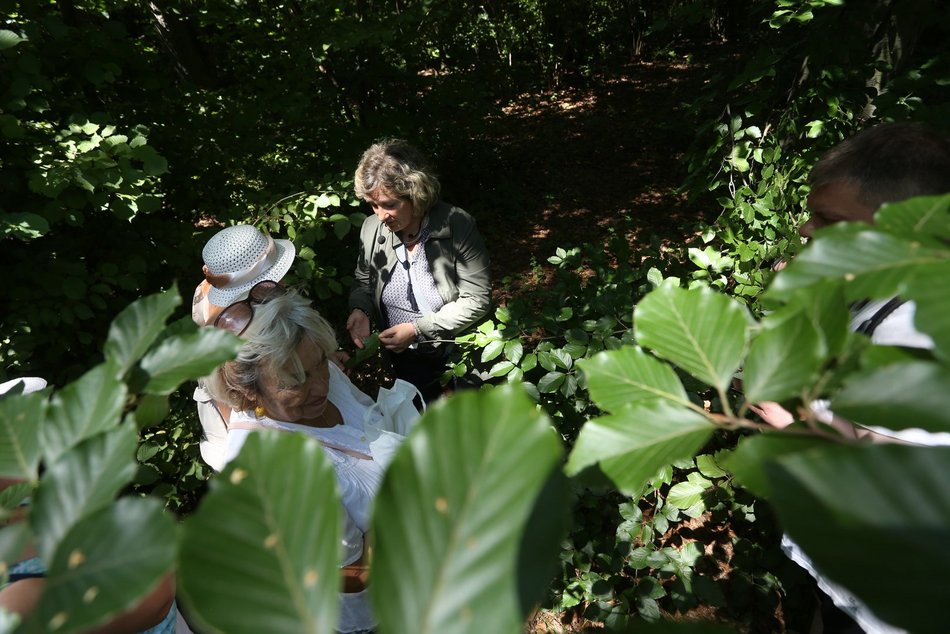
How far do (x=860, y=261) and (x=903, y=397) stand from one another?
15 cm

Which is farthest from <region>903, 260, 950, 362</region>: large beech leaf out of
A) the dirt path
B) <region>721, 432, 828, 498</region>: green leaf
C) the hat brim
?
the dirt path

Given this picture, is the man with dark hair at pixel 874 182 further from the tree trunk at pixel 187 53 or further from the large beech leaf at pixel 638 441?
the tree trunk at pixel 187 53

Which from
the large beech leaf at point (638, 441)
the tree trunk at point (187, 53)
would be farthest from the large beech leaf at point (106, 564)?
the tree trunk at point (187, 53)

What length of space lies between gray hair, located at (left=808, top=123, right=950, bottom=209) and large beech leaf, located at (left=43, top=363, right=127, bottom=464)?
168cm

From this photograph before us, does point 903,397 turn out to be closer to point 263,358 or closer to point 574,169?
point 263,358

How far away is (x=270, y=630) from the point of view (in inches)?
14.0

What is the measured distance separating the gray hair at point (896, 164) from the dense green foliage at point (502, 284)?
0.71 meters

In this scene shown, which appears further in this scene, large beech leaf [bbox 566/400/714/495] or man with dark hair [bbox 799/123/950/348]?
man with dark hair [bbox 799/123/950/348]

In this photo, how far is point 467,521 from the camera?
37 cm

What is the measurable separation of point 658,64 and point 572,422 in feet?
46.6

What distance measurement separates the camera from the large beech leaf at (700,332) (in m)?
0.61

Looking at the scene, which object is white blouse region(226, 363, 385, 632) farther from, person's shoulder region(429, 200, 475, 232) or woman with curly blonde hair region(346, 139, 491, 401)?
person's shoulder region(429, 200, 475, 232)

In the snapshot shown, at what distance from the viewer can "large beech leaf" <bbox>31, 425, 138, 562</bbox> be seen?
1.43 feet

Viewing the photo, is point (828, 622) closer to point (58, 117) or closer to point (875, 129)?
point (875, 129)
